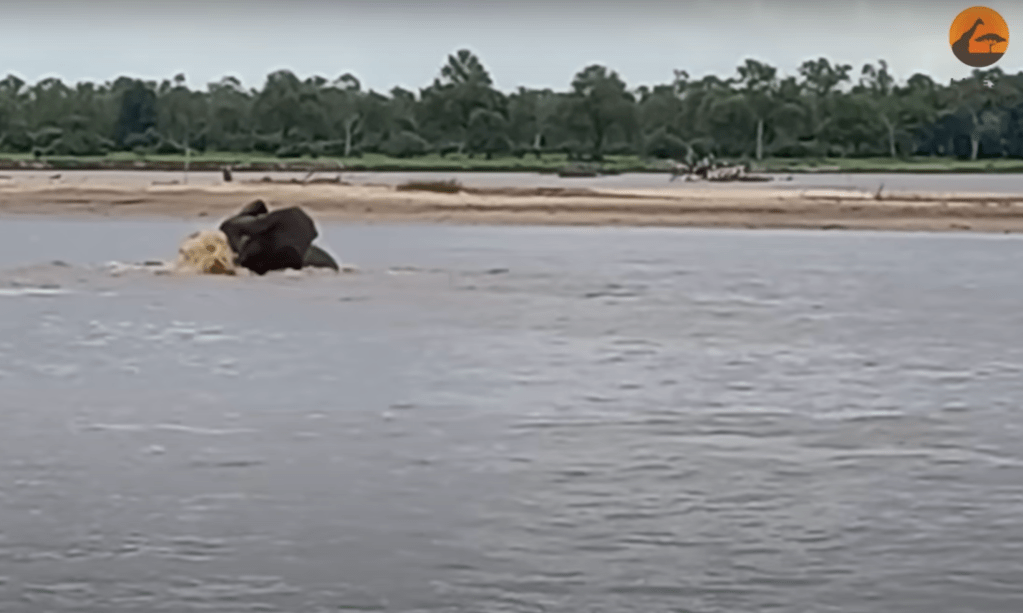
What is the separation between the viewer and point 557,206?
49219 millimetres

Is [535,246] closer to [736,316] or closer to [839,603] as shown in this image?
[736,316]

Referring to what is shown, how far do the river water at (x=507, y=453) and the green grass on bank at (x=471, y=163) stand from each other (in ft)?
172

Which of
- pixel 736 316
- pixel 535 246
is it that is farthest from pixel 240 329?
pixel 535 246

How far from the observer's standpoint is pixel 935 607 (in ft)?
26.9

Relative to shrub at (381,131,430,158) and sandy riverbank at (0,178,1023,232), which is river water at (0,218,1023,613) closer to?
sandy riverbank at (0,178,1023,232)

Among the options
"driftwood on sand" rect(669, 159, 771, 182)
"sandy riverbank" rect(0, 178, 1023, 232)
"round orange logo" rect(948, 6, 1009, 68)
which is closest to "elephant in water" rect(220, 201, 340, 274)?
"sandy riverbank" rect(0, 178, 1023, 232)

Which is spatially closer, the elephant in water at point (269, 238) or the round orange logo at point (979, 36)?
the elephant in water at point (269, 238)

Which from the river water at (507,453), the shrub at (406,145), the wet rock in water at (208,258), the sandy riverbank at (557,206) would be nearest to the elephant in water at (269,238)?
the wet rock in water at (208,258)

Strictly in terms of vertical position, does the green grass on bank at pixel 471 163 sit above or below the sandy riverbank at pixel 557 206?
below

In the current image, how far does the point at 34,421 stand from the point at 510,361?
5568 millimetres

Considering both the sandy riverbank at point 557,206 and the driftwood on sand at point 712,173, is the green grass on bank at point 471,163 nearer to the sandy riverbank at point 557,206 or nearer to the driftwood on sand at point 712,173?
the driftwood on sand at point 712,173

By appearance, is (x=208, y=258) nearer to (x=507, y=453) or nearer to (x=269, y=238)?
(x=269, y=238)

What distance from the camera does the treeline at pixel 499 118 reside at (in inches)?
3273

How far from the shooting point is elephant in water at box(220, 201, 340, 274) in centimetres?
2936
